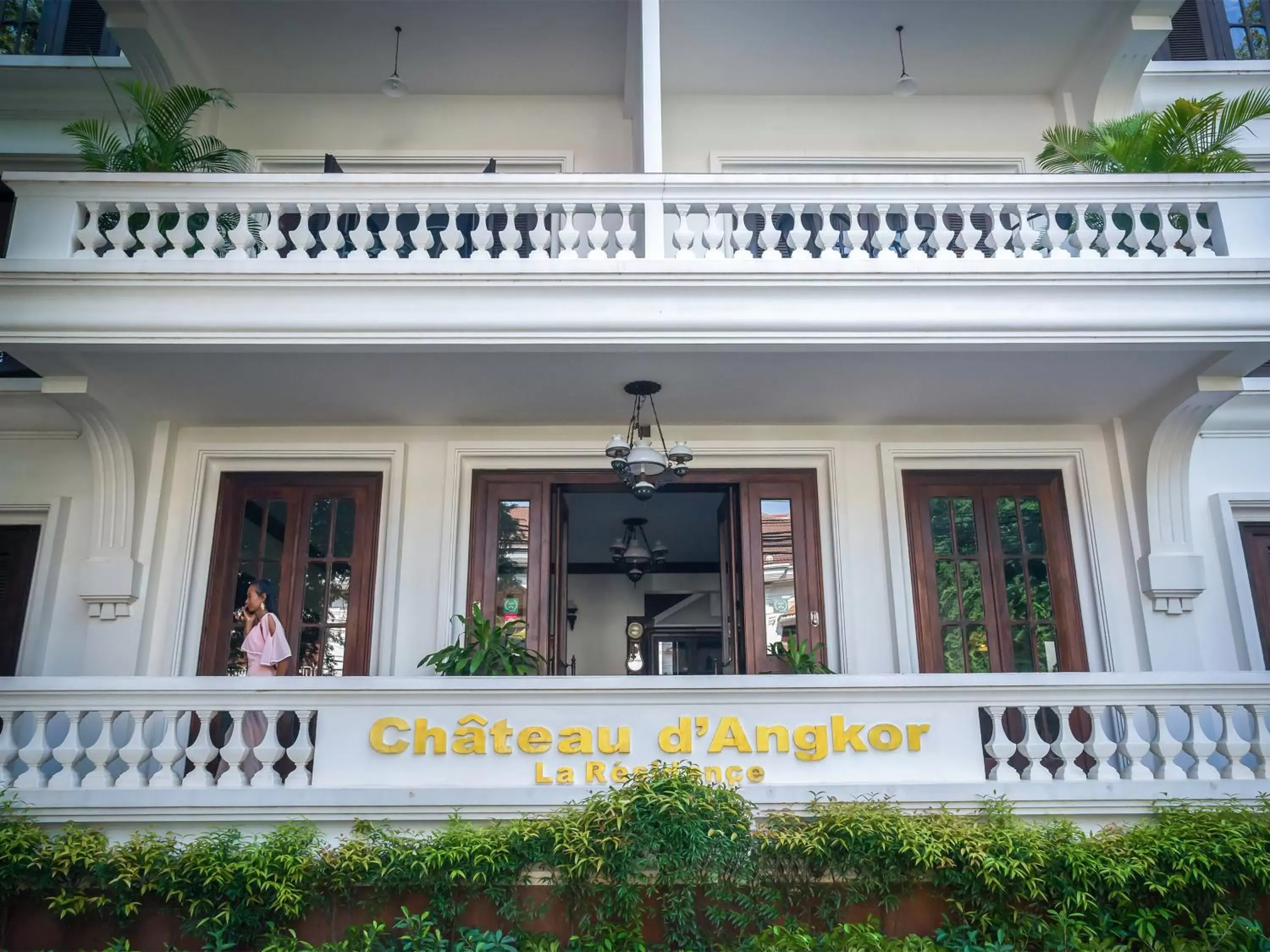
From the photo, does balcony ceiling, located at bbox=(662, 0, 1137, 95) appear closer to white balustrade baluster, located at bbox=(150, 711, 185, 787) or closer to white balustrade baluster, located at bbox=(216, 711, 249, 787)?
white balustrade baluster, located at bbox=(216, 711, 249, 787)

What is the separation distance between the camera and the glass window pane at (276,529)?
25.9 ft

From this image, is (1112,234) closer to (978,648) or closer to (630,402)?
(978,648)

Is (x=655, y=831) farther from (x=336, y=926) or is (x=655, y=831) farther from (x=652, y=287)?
(x=652, y=287)

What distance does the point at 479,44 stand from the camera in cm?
841

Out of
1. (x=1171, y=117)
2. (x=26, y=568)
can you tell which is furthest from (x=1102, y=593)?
(x=26, y=568)

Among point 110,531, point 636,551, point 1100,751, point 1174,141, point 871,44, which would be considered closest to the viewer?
point 1100,751

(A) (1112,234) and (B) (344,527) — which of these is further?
(B) (344,527)

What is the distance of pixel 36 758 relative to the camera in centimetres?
571

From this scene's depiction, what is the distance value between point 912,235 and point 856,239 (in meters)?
0.37

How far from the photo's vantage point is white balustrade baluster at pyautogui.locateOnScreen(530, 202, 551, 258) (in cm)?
650

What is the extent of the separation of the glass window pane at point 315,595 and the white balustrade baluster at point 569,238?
10.5 ft

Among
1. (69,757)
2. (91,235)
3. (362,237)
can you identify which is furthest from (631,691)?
(91,235)

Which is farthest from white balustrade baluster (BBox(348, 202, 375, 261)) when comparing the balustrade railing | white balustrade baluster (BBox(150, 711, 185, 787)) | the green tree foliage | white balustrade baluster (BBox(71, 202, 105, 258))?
the green tree foliage

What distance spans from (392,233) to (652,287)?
1731 mm
